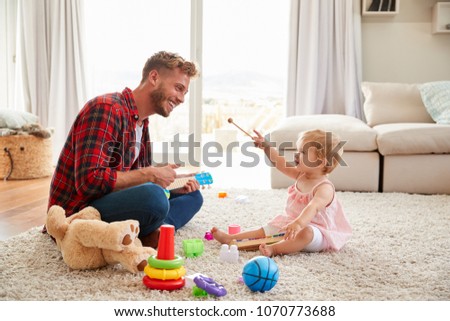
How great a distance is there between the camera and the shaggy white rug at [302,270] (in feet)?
4.79

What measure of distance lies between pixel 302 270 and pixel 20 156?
291 centimetres

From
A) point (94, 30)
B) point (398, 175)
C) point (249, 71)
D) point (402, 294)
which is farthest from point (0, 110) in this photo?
point (402, 294)

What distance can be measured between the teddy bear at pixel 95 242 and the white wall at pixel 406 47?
363 centimetres

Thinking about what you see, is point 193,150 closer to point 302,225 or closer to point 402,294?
point 302,225

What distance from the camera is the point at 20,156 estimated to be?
154 inches

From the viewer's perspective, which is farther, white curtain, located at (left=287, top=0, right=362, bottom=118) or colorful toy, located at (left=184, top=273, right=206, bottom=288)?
white curtain, located at (left=287, top=0, right=362, bottom=118)

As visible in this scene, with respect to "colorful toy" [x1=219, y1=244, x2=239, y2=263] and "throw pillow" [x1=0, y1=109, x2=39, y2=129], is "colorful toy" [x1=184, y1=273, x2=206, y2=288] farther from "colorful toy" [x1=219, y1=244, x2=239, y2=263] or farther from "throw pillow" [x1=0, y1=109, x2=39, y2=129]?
"throw pillow" [x1=0, y1=109, x2=39, y2=129]

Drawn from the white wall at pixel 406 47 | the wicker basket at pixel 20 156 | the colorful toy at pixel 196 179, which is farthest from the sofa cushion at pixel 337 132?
the wicker basket at pixel 20 156

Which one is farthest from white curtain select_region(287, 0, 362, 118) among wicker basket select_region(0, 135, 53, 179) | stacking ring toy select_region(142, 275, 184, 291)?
stacking ring toy select_region(142, 275, 184, 291)

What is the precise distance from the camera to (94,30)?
5.02m

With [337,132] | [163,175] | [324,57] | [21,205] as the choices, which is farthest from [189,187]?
[324,57]

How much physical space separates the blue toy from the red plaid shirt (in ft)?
2.04

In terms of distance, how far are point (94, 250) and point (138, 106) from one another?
0.60 meters

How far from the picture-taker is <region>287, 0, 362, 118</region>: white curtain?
4531 millimetres
